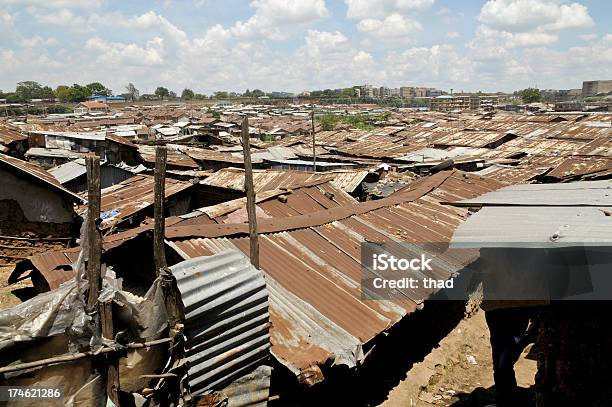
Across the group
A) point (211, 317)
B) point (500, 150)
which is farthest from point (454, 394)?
point (500, 150)

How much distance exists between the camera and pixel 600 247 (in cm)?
335

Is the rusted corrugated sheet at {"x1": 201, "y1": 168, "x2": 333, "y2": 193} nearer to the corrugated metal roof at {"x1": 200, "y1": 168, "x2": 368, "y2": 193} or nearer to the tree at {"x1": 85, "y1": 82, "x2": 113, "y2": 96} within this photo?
the corrugated metal roof at {"x1": 200, "y1": 168, "x2": 368, "y2": 193}

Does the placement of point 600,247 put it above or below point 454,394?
above

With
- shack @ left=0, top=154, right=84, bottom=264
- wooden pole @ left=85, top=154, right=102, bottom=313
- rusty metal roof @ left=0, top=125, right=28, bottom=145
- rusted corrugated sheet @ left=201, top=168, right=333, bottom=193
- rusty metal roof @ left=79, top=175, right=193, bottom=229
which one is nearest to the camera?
wooden pole @ left=85, top=154, right=102, bottom=313

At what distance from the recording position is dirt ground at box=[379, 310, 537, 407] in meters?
6.32

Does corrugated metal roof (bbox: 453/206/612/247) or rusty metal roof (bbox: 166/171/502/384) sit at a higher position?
corrugated metal roof (bbox: 453/206/612/247)

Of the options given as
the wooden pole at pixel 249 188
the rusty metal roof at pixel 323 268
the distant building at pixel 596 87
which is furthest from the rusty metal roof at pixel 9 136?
the distant building at pixel 596 87

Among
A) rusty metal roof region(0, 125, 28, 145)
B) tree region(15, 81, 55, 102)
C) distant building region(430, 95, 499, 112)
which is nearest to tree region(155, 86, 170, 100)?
tree region(15, 81, 55, 102)

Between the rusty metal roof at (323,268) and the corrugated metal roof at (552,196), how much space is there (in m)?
1.69

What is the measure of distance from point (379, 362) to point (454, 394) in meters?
1.22

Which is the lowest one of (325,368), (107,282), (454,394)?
(454,394)

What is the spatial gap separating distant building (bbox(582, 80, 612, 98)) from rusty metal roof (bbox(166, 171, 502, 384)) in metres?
148

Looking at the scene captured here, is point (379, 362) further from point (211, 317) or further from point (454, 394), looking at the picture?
point (211, 317)

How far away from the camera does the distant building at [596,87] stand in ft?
426
